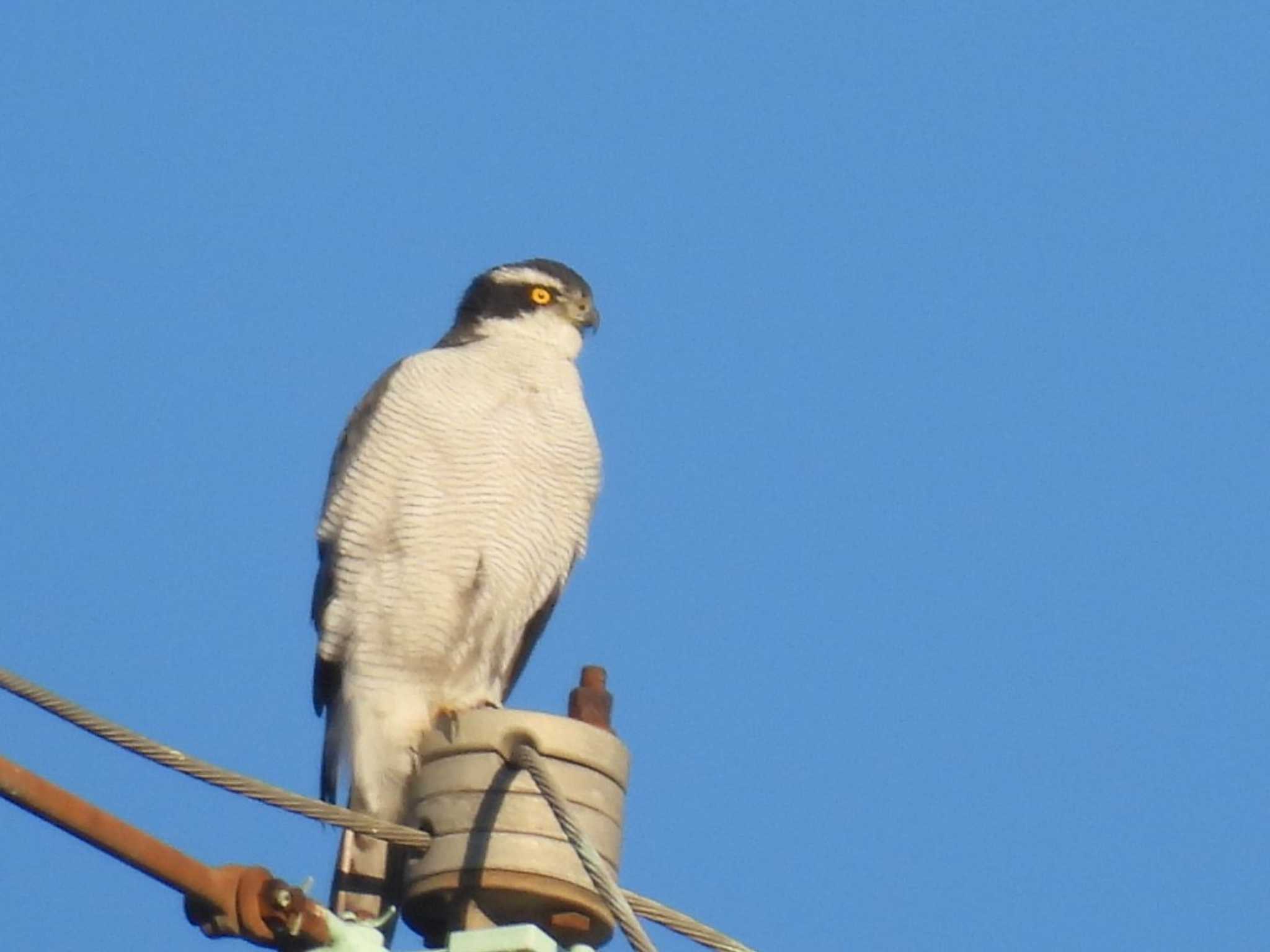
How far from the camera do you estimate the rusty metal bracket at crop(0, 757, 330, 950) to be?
385cm

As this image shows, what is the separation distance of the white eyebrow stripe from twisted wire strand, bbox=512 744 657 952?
4.37 meters

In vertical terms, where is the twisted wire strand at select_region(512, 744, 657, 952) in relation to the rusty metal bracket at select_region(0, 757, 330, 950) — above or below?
above

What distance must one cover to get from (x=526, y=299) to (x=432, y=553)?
1768 mm

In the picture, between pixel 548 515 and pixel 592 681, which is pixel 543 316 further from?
pixel 592 681

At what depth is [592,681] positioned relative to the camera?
18.5 ft

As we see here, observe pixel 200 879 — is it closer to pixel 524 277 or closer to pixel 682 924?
pixel 682 924

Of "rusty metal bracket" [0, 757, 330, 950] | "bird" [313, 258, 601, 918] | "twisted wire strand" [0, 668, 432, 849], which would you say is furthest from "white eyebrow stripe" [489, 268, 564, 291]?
"rusty metal bracket" [0, 757, 330, 950]

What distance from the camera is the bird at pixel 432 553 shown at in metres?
7.87

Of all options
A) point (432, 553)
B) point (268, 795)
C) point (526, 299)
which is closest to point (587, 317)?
point (526, 299)

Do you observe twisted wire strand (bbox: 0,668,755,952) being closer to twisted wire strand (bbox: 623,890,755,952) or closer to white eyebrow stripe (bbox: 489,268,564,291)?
twisted wire strand (bbox: 623,890,755,952)

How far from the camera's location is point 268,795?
16.9ft

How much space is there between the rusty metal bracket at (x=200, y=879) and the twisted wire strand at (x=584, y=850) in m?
0.58

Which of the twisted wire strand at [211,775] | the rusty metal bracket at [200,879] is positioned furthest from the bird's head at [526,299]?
the rusty metal bracket at [200,879]

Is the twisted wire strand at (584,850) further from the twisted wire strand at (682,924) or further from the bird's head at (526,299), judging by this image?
the bird's head at (526,299)
